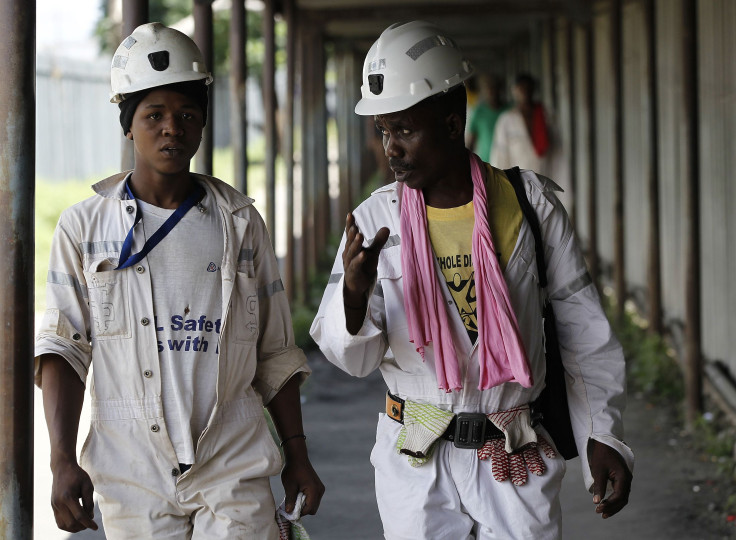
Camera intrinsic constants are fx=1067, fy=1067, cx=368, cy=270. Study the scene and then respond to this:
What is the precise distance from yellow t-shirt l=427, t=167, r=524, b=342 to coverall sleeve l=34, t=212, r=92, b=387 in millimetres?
974

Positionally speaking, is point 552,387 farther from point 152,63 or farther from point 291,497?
point 152,63

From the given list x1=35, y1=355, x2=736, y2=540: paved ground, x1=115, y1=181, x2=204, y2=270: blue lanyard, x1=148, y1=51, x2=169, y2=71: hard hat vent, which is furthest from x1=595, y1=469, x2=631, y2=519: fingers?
x1=35, y1=355, x2=736, y2=540: paved ground

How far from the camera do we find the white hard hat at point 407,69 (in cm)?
297

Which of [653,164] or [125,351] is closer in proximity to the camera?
[125,351]

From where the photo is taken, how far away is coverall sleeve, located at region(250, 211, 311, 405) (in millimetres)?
3090

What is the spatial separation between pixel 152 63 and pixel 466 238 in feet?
3.26

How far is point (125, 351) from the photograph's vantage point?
280 centimetres

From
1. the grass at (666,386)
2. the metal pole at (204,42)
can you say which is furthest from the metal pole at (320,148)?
the metal pole at (204,42)

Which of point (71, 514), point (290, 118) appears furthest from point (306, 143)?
point (71, 514)

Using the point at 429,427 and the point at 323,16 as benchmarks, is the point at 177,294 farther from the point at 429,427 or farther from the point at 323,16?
the point at 323,16

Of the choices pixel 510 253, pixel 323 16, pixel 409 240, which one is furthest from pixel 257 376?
pixel 323 16

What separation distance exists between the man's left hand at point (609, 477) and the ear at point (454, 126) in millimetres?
974

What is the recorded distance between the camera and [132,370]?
2.79 meters

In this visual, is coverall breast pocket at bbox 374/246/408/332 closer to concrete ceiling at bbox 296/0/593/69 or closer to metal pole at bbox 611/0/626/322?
metal pole at bbox 611/0/626/322
